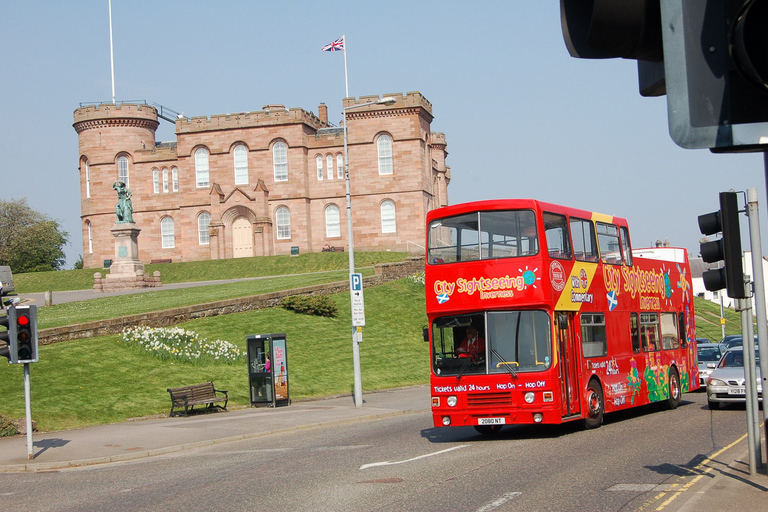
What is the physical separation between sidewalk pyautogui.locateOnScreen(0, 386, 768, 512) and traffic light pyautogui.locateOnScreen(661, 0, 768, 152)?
22.9 feet

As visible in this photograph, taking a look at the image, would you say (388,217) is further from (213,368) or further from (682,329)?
(682,329)

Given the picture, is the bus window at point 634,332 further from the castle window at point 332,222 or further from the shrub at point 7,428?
the castle window at point 332,222

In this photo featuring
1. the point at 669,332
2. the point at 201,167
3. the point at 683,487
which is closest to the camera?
the point at 683,487

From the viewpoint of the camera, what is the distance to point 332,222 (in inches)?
2857

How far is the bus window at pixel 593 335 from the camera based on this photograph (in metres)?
17.1

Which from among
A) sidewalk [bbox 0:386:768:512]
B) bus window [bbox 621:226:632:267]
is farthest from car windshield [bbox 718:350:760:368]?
sidewalk [bbox 0:386:768:512]

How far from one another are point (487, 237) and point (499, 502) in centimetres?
709

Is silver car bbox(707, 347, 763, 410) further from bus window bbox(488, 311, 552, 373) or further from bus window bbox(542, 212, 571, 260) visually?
bus window bbox(488, 311, 552, 373)

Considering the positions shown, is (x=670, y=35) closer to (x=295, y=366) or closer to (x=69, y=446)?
(x=69, y=446)

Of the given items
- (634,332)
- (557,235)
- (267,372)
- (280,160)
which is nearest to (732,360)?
(634,332)

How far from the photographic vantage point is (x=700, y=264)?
114625mm

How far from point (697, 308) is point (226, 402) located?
5533 cm

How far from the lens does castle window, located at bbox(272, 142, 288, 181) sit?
71625 millimetres

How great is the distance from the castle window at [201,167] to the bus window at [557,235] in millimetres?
58641
